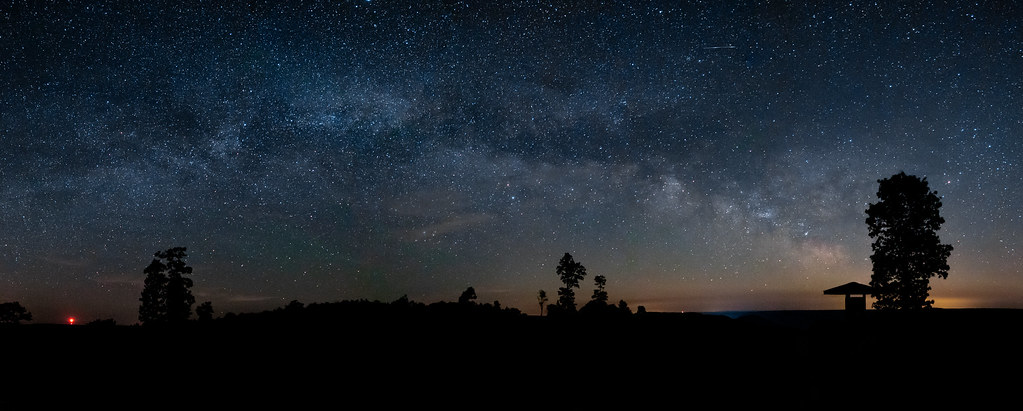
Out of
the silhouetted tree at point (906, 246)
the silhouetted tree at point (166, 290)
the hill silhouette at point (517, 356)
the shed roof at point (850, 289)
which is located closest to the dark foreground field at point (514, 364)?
the hill silhouette at point (517, 356)

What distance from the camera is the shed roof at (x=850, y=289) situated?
20.5 m

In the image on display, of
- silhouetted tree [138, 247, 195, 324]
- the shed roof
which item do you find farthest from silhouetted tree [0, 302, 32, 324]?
the shed roof

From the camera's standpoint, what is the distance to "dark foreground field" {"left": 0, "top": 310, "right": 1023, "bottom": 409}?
1139 cm

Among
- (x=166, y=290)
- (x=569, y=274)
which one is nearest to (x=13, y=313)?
(x=166, y=290)

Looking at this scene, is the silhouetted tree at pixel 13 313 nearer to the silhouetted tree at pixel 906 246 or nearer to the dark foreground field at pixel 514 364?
the dark foreground field at pixel 514 364

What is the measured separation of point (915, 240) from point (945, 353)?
53.2 ft

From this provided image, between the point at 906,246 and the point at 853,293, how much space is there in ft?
20.7

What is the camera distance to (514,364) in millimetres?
15055

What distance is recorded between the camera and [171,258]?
4278cm

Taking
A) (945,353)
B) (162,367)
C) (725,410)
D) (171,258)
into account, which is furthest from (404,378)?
(171,258)

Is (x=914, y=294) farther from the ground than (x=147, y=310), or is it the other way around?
(x=914, y=294)

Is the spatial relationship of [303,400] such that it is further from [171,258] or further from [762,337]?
[171,258]

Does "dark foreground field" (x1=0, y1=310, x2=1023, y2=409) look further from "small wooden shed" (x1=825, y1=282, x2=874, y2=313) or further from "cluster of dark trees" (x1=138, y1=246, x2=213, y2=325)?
"cluster of dark trees" (x1=138, y1=246, x2=213, y2=325)

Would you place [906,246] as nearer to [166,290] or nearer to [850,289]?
[850,289]
